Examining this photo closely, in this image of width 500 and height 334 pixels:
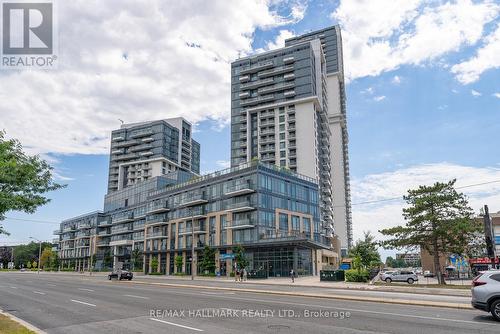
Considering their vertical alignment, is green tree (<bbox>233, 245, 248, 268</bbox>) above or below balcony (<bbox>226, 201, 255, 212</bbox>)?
below

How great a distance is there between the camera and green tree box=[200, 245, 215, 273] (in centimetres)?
6406

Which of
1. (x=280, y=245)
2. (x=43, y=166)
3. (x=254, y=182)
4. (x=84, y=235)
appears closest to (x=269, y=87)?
(x=254, y=182)

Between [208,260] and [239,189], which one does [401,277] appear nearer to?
[239,189]

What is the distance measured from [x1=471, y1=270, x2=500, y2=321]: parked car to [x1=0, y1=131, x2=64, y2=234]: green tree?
1621 cm

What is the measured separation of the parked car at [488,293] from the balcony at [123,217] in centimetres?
9729

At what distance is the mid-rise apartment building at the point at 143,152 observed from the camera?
134875 millimetres

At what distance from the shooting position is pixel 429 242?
36.1 meters

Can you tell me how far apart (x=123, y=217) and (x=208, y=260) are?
50.8 meters

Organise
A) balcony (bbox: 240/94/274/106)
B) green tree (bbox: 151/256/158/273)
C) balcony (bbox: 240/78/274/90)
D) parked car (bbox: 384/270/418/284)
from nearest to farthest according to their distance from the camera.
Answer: parked car (bbox: 384/270/418/284), green tree (bbox: 151/256/158/273), balcony (bbox: 240/94/274/106), balcony (bbox: 240/78/274/90)

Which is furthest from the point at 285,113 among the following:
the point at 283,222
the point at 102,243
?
the point at 102,243

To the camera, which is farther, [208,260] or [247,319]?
[208,260]

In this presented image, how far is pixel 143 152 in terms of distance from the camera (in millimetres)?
137000

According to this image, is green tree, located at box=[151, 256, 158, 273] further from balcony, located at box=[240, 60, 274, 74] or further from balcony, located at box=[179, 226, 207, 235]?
balcony, located at box=[240, 60, 274, 74]

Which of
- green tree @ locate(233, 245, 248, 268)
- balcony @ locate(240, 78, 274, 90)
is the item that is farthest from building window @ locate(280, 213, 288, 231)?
balcony @ locate(240, 78, 274, 90)
